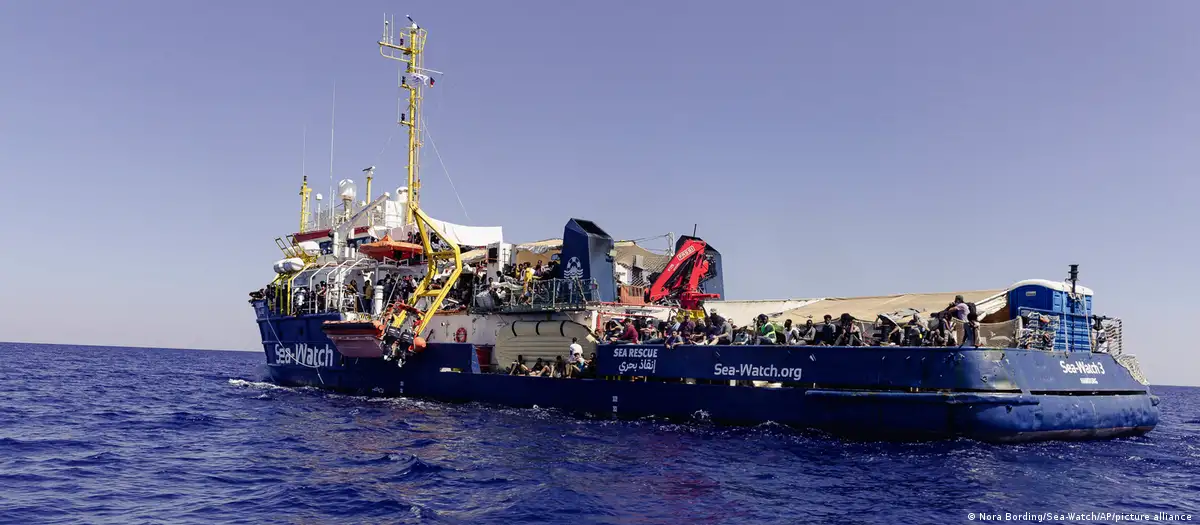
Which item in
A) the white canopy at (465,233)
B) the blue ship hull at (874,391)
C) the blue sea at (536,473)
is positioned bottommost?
the blue sea at (536,473)

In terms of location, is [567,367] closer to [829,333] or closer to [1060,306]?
[829,333]


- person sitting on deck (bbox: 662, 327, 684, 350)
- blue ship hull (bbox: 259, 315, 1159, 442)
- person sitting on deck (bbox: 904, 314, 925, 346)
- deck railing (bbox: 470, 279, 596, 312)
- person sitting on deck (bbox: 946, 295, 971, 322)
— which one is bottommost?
blue ship hull (bbox: 259, 315, 1159, 442)

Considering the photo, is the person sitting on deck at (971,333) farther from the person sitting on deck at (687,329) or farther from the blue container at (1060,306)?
the person sitting on deck at (687,329)

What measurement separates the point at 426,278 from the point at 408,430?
9.36 m

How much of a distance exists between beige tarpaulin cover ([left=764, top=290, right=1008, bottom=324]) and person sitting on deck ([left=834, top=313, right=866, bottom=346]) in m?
1.24

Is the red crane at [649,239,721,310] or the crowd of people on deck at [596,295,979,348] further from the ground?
the red crane at [649,239,721,310]

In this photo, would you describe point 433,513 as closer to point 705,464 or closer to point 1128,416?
point 705,464

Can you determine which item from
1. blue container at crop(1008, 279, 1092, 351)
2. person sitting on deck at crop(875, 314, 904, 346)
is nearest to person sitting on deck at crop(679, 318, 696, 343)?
person sitting on deck at crop(875, 314, 904, 346)

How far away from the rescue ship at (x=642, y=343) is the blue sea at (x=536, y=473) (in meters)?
0.76

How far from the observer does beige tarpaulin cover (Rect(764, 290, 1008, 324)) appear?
19484mm

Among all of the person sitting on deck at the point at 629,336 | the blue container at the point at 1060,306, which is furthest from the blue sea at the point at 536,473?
the person sitting on deck at the point at 629,336

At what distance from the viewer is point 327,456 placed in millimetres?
15133

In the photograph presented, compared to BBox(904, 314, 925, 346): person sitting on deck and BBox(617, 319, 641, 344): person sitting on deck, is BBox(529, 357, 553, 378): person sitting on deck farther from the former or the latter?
BBox(904, 314, 925, 346): person sitting on deck

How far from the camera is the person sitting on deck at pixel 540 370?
23217 millimetres
